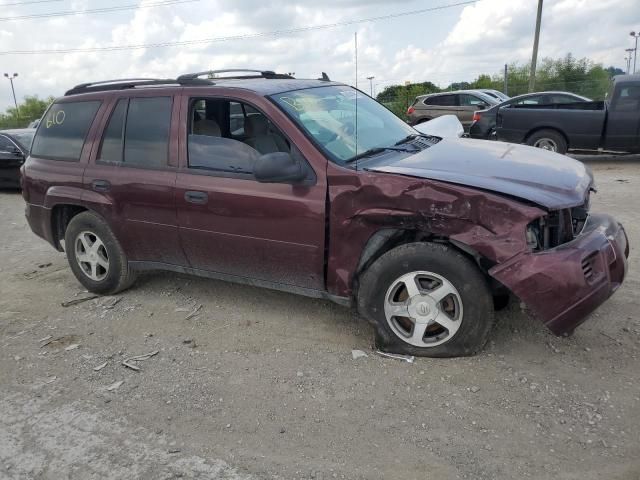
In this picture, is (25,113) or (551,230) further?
(25,113)

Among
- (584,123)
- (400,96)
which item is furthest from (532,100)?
(400,96)

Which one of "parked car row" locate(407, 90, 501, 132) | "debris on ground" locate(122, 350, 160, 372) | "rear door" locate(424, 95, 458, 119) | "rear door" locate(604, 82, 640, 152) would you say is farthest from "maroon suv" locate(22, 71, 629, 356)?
"rear door" locate(424, 95, 458, 119)

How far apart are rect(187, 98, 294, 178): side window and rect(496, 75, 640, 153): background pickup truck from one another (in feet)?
28.7

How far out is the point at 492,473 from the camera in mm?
2602

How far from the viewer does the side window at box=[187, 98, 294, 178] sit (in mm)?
4027

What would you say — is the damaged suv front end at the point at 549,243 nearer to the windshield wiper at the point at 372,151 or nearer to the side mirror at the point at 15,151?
the windshield wiper at the point at 372,151

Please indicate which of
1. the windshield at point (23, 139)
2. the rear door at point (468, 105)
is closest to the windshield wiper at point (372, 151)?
the windshield at point (23, 139)

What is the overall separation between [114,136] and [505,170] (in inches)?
Result: 124

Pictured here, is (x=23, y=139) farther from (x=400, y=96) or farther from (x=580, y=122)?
(x=400, y=96)

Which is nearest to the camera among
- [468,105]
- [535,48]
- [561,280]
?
[561,280]

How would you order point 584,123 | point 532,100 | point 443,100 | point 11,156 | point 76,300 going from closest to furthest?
point 76,300 < point 584,123 < point 11,156 < point 532,100 < point 443,100

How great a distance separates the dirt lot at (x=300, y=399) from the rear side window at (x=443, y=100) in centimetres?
1344

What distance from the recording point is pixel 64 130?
16.6ft

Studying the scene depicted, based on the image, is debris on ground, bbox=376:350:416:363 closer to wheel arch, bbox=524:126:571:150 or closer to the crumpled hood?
the crumpled hood
